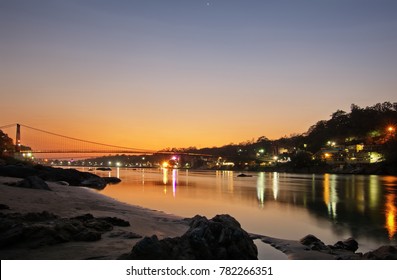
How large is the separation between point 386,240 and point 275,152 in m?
137

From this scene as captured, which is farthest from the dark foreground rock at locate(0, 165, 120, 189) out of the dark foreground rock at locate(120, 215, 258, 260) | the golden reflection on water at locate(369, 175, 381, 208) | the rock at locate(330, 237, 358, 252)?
the rock at locate(330, 237, 358, 252)

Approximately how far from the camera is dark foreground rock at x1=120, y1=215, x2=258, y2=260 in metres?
5.19

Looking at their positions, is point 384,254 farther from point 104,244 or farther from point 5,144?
point 5,144

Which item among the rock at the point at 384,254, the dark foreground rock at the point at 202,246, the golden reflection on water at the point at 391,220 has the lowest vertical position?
the golden reflection on water at the point at 391,220

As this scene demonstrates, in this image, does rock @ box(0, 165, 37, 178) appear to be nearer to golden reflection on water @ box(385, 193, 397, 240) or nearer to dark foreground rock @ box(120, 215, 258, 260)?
dark foreground rock @ box(120, 215, 258, 260)

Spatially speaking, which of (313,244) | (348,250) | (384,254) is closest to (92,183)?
(313,244)

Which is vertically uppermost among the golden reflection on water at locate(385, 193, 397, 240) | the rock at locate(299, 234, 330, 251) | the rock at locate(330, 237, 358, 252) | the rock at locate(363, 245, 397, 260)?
the rock at locate(363, 245, 397, 260)

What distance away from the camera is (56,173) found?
31188mm

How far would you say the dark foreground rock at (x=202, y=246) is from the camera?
5.19m

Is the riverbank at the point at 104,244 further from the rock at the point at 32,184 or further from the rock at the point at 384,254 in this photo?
the rock at the point at 32,184

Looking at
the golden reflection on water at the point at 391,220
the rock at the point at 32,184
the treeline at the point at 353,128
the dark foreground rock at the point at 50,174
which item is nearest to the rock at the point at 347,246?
the golden reflection on water at the point at 391,220

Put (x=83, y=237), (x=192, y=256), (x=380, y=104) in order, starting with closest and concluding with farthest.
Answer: (x=192, y=256) < (x=83, y=237) < (x=380, y=104)
